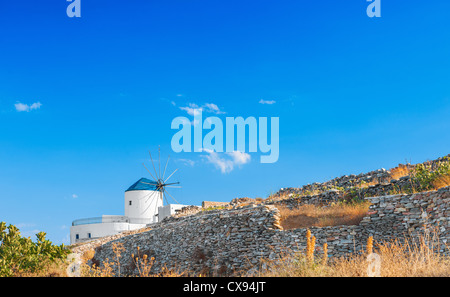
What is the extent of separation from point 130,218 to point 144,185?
407 centimetres

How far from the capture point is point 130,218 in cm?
4212

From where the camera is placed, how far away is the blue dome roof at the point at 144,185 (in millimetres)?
43425

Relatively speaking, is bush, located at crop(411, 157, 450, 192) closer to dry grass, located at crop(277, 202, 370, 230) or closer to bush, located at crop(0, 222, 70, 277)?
dry grass, located at crop(277, 202, 370, 230)

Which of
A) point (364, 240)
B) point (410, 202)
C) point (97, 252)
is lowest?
point (97, 252)

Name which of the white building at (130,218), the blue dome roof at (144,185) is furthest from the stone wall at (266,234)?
Answer: the blue dome roof at (144,185)

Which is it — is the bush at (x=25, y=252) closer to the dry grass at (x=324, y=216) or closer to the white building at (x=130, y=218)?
the dry grass at (x=324, y=216)

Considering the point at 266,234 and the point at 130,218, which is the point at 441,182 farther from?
the point at 130,218

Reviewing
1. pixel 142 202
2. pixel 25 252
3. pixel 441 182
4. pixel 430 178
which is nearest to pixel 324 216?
pixel 430 178

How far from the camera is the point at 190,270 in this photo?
15.7m
